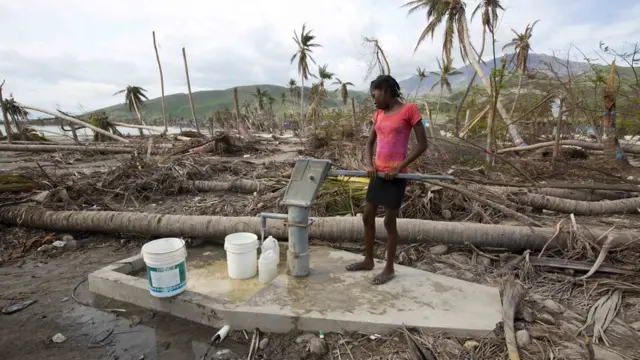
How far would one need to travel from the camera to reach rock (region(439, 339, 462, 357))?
214 centimetres

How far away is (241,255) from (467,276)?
2.16m

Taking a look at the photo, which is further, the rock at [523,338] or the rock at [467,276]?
the rock at [467,276]

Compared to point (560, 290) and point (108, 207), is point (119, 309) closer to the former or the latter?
point (108, 207)

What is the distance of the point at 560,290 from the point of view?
9.87ft

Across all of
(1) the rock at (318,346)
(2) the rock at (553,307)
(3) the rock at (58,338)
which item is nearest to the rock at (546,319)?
(2) the rock at (553,307)

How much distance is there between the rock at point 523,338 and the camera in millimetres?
2191

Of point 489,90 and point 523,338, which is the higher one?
point 489,90

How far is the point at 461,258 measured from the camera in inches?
145

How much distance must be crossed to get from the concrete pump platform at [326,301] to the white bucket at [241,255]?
3.8 inches

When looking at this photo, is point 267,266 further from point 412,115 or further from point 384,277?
point 412,115

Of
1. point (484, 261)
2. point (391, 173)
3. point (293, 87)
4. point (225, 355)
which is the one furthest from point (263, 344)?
point (293, 87)

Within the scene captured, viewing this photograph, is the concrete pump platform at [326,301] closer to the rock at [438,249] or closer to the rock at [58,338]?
the rock at [58,338]

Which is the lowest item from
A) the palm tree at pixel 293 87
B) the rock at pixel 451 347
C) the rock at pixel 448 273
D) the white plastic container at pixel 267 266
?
the rock at pixel 448 273

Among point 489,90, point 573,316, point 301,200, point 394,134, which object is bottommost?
point 573,316
